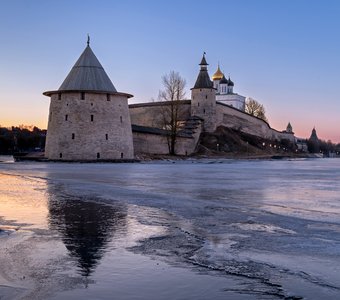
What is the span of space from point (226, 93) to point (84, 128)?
56167 millimetres

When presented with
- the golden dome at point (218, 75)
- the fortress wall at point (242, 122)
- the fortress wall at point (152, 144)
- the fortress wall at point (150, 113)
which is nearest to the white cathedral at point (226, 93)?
the golden dome at point (218, 75)

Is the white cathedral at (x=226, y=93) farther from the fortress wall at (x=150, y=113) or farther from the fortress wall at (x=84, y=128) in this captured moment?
the fortress wall at (x=84, y=128)

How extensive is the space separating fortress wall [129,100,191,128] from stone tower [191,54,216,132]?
3.51 feet

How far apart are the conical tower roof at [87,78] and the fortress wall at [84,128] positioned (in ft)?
1.68

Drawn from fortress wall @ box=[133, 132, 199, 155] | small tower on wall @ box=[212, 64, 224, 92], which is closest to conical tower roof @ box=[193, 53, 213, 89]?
fortress wall @ box=[133, 132, 199, 155]

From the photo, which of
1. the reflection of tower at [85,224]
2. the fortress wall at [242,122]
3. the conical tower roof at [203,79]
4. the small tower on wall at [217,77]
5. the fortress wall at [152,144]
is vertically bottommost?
the reflection of tower at [85,224]

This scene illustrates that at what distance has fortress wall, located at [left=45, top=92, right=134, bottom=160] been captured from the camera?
111 ft

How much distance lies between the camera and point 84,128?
34156 mm

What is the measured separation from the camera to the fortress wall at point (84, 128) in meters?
33.9

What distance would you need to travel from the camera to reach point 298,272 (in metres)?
3.89

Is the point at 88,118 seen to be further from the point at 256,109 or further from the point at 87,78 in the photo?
the point at 256,109

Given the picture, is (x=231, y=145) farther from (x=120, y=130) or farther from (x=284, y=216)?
(x=284, y=216)

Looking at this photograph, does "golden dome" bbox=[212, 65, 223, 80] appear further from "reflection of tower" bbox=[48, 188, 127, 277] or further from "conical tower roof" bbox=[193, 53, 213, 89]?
"reflection of tower" bbox=[48, 188, 127, 277]

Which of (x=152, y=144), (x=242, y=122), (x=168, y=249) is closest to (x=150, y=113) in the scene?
(x=242, y=122)
